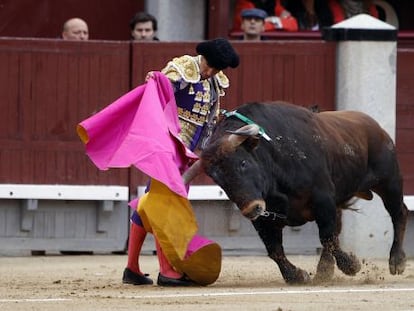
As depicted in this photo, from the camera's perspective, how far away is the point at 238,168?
791 cm

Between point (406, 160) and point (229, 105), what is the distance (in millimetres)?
1408

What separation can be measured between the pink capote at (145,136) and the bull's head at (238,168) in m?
0.20

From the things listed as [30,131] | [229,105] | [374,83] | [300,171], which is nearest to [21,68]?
[30,131]

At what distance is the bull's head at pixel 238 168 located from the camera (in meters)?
7.85

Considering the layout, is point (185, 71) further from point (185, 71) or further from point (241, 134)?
point (241, 134)

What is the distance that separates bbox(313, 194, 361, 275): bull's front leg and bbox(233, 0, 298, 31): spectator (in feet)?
14.7

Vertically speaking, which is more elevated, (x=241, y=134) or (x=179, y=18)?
(x=179, y=18)

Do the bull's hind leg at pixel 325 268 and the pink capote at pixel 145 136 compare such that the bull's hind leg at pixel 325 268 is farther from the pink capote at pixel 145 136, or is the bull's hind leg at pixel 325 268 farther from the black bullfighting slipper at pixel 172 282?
the pink capote at pixel 145 136

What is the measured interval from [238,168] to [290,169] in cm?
47

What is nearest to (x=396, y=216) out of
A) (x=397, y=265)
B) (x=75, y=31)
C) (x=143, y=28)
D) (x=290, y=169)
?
(x=397, y=265)

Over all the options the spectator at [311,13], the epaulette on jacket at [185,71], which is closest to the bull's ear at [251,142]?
the epaulette on jacket at [185,71]

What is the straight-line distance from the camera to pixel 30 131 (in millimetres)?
10938

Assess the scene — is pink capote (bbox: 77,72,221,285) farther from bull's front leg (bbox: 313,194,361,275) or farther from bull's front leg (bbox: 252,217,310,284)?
bull's front leg (bbox: 313,194,361,275)

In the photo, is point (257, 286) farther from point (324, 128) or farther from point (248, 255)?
point (248, 255)
